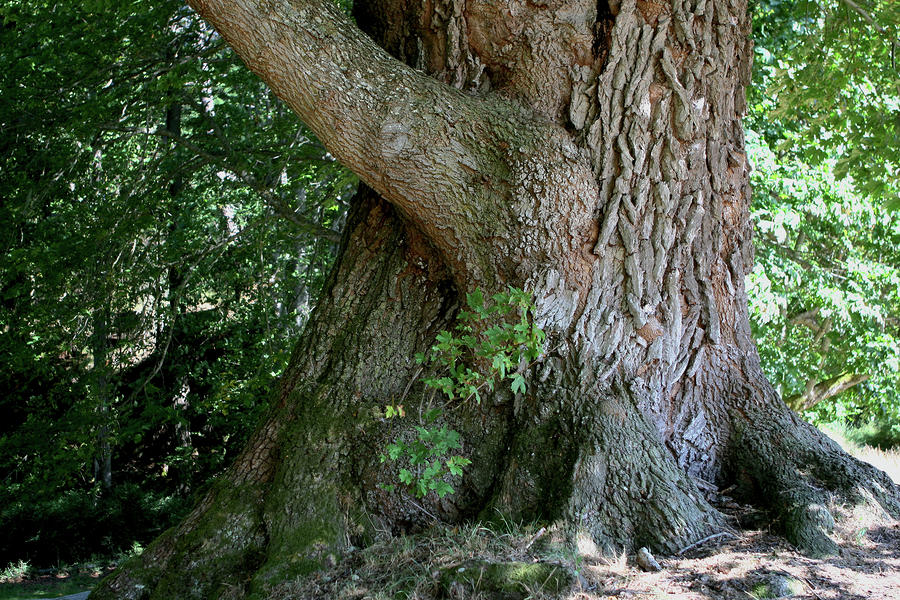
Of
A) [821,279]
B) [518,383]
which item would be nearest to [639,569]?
[518,383]

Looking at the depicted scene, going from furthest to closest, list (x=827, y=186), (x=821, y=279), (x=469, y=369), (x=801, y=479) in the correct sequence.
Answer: (x=821, y=279) → (x=827, y=186) → (x=801, y=479) → (x=469, y=369)

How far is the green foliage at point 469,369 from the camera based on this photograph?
122 inches

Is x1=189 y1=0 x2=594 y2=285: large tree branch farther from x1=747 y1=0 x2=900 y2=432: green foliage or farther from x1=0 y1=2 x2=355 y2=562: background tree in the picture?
x1=747 y1=0 x2=900 y2=432: green foliage

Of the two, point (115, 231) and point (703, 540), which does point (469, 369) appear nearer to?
point (703, 540)

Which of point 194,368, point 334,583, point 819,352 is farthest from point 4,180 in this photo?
point 819,352

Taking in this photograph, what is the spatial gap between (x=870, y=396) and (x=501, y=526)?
1004 centimetres

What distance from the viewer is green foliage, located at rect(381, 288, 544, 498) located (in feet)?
10.1

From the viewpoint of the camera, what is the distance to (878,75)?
264 inches

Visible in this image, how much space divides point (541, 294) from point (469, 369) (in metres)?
0.54

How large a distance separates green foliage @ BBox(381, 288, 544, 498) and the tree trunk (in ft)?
0.44

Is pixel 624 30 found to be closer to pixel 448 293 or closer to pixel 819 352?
pixel 448 293

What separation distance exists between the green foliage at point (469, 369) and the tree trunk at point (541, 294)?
0.13 m

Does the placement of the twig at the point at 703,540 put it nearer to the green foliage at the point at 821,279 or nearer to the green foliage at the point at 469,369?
the green foliage at the point at 469,369

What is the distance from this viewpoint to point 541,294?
133 inches
